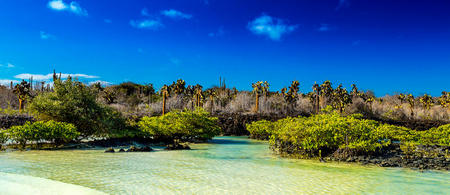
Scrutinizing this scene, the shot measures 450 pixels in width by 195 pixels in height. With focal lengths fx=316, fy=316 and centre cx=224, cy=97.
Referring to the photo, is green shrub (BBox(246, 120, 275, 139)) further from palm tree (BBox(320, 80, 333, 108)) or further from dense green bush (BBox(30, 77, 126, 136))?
palm tree (BBox(320, 80, 333, 108))

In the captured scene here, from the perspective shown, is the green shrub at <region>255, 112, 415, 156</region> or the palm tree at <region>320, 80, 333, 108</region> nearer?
the green shrub at <region>255, 112, 415, 156</region>

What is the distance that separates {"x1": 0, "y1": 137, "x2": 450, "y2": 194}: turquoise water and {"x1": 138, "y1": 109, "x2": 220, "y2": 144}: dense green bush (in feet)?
31.2

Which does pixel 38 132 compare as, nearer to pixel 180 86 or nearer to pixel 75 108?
pixel 75 108

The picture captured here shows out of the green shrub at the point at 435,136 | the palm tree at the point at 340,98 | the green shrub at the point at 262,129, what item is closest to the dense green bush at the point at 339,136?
the green shrub at the point at 435,136

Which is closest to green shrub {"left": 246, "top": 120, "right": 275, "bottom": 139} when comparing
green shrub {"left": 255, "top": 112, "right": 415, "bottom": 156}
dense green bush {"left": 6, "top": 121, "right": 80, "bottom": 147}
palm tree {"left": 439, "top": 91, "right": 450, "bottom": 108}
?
green shrub {"left": 255, "top": 112, "right": 415, "bottom": 156}

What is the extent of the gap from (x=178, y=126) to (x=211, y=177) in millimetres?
13403

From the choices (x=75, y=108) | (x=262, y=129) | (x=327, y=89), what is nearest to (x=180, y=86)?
(x=327, y=89)

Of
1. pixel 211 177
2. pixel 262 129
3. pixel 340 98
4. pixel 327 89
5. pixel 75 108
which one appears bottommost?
pixel 211 177

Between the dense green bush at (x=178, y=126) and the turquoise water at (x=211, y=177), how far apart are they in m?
9.50

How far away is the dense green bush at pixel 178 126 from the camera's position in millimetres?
23453

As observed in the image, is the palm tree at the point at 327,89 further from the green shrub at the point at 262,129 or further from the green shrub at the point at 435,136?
the green shrub at the point at 435,136

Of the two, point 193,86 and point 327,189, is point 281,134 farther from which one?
point 193,86

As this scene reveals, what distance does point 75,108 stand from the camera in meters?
19.4

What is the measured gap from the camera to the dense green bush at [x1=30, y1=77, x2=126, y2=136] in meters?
19.0
